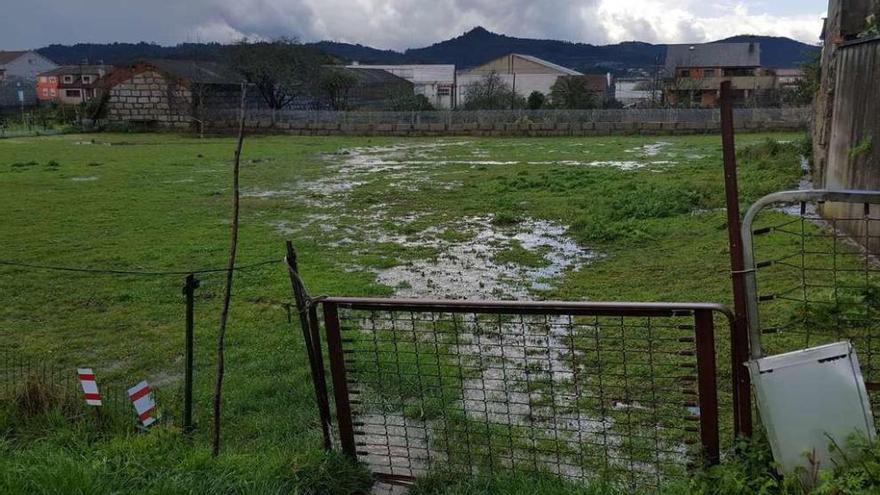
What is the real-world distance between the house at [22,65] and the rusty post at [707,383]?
89605 millimetres

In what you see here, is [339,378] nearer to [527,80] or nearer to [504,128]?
[504,128]

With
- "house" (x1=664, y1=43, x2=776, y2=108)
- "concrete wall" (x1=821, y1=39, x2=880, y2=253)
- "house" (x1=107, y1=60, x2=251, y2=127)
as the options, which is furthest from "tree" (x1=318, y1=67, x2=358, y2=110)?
"concrete wall" (x1=821, y1=39, x2=880, y2=253)

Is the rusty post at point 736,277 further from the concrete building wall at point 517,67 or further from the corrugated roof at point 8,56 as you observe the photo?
the corrugated roof at point 8,56

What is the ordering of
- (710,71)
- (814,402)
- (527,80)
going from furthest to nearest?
1. (527,80)
2. (710,71)
3. (814,402)

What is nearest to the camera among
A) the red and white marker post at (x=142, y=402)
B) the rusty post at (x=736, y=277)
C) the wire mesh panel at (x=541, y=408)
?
the rusty post at (x=736, y=277)

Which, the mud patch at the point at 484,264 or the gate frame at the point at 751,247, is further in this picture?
the mud patch at the point at 484,264

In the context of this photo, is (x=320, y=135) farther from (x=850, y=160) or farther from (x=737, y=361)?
(x=737, y=361)

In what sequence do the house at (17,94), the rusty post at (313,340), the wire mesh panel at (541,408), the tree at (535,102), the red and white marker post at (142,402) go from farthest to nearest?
the house at (17,94) < the tree at (535,102) < the red and white marker post at (142,402) < the rusty post at (313,340) < the wire mesh panel at (541,408)

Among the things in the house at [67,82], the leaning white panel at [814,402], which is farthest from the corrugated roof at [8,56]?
the leaning white panel at [814,402]

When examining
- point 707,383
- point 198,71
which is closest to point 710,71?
point 198,71

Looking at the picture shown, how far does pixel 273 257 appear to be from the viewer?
8.97 metres

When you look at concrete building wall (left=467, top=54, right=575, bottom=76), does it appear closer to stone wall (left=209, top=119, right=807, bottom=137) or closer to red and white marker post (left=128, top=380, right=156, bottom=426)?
stone wall (left=209, top=119, right=807, bottom=137)

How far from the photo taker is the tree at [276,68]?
145ft

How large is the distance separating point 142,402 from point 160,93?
1647 inches
